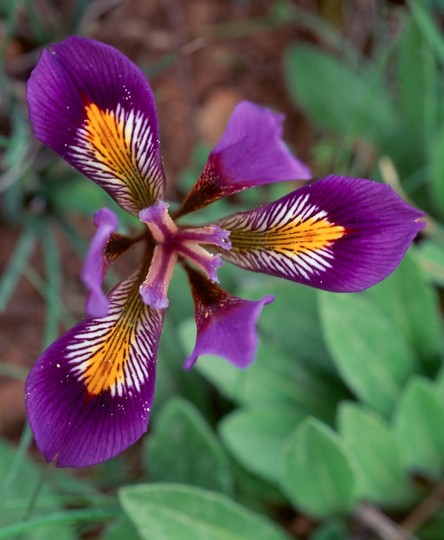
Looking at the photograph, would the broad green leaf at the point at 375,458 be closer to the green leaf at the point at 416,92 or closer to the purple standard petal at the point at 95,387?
the purple standard petal at the point at 95,387

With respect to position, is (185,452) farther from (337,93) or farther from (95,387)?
(337,93)

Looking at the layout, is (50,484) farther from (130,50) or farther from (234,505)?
(130,50)

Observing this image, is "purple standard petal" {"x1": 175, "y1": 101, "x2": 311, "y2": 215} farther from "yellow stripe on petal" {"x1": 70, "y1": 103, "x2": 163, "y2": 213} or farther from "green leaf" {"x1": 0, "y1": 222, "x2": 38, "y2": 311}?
"green leaf" {"x1": 0, "y1": 222, "x2": 38, "y2": 311}

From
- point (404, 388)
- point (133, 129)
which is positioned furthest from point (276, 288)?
point (133, 129)

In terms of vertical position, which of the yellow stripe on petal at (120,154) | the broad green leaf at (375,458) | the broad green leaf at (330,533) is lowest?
the broad green leaf at (330,533)

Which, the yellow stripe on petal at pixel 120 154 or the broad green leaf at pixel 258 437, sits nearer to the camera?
the yellow stripe on petal at pixel 120 154

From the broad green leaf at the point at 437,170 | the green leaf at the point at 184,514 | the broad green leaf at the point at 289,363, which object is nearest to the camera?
the green leaf at the point at 184,514

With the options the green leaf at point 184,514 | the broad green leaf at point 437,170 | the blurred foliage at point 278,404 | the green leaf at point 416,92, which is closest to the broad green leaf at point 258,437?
the blurred foliage at point 278,404
